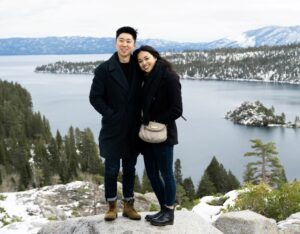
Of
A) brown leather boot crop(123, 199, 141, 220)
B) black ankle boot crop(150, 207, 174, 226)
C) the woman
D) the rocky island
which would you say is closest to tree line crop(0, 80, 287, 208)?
brown leather boot crop(123, 199, 141, 220)

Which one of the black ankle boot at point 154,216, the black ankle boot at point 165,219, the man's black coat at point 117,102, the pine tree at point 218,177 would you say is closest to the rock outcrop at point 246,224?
the black ankle boot at point 165,219

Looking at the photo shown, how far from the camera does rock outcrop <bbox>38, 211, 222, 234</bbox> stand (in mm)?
8109

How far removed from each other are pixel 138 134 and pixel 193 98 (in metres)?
154

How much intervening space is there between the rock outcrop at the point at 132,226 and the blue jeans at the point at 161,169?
519 millimetres

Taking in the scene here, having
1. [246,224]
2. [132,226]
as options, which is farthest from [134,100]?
[246,224]

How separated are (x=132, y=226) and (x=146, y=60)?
129 inches

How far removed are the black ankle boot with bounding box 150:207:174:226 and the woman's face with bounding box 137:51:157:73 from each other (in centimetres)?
279

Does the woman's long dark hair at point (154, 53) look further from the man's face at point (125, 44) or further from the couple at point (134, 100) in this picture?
the man's face at point (125, 44)

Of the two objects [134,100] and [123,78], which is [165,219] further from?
[123,78]

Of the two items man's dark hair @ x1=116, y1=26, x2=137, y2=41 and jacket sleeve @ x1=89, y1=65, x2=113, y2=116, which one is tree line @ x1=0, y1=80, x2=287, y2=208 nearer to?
jacket sleeve @ x1=89, y1=65, x2=113, y2=116

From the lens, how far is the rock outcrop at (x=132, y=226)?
Answer: 8109 mm

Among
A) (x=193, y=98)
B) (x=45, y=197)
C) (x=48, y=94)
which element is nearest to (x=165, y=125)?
(x=45, y=197)

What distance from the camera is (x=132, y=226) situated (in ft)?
27.0

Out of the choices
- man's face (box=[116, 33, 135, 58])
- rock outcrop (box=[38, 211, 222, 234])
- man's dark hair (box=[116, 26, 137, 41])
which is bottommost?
→ rock outcrop (box=[38, 211, 222, 234])
